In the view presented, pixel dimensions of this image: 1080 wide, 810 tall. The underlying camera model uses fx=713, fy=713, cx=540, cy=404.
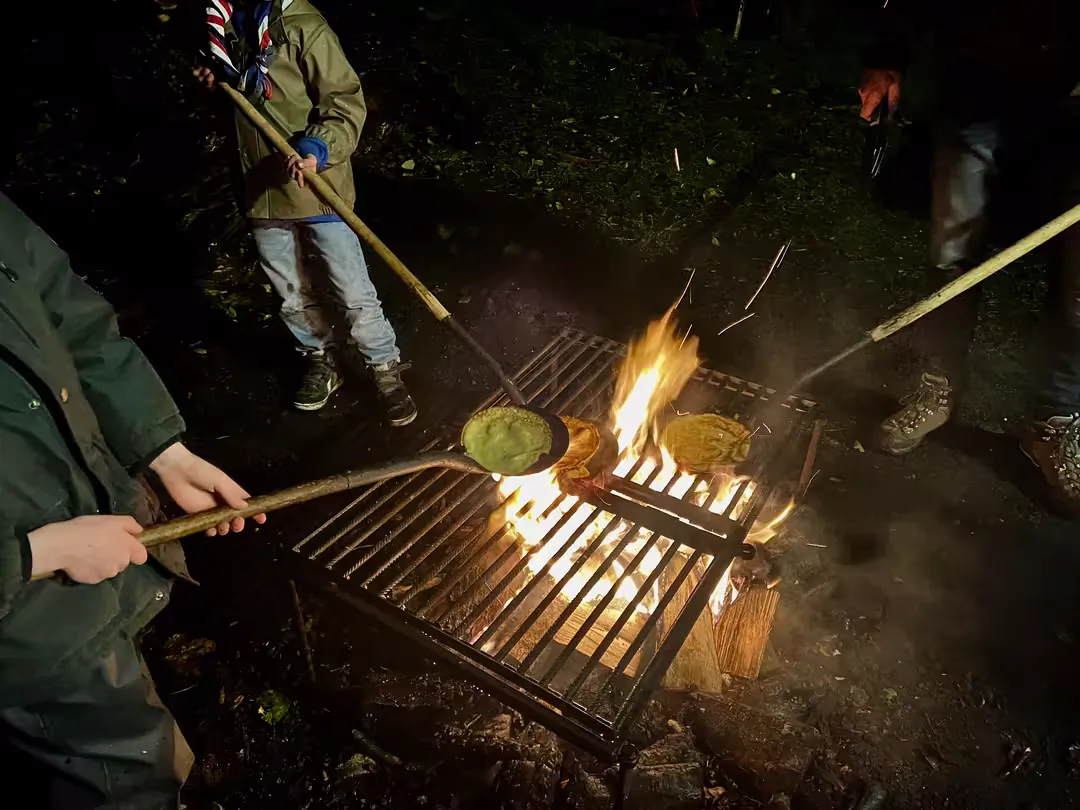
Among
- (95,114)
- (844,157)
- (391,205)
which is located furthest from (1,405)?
(844,157)

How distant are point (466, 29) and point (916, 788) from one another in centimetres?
1010

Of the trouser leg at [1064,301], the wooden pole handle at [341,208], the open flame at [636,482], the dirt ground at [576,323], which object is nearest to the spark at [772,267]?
the dirt ground at [576,323]

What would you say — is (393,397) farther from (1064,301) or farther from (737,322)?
(1064,301)

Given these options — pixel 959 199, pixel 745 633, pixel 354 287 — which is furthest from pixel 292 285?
pixel 959 199

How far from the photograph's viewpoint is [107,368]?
232cm

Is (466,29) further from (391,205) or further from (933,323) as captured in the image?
(933,323)

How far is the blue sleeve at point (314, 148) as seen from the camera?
3.77 meters

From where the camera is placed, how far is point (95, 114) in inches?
302

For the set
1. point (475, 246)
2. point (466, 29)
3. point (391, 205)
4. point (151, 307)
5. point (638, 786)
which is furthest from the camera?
point (466, 29)

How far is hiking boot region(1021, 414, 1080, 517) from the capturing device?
13.2 feet

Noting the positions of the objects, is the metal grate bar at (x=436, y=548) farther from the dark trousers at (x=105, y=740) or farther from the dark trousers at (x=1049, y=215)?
the dark trousers at (x=1049, y=215)

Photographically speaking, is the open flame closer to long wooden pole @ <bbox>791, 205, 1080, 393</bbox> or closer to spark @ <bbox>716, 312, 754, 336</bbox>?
long wooden pole @ <bbox>791, 205, 1080, 393</bbox>

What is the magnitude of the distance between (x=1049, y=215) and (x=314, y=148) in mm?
4041

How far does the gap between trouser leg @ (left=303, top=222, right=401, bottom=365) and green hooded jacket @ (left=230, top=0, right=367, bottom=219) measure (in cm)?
17
